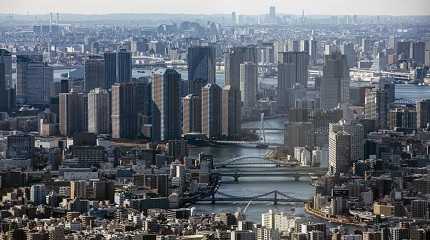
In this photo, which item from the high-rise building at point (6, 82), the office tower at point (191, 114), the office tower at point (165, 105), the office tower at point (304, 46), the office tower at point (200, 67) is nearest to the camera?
the office tower at point (304, 46)

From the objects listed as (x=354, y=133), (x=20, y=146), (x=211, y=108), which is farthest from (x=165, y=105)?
(x=354, y=133)

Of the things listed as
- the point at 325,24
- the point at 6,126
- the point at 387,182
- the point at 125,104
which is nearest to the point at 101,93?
the point at 125,104

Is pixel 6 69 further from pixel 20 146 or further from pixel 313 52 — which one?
pixel 313 52

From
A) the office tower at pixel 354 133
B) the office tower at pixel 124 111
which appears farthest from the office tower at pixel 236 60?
the office tower at pixel 354 133

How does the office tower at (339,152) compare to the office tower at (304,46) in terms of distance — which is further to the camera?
the office tower at (304,46)

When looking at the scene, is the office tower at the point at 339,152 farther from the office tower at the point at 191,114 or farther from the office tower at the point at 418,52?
the office tower at the point at 191,114

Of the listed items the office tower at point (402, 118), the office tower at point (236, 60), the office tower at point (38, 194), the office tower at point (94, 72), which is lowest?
the office tower at point (38, 194)
